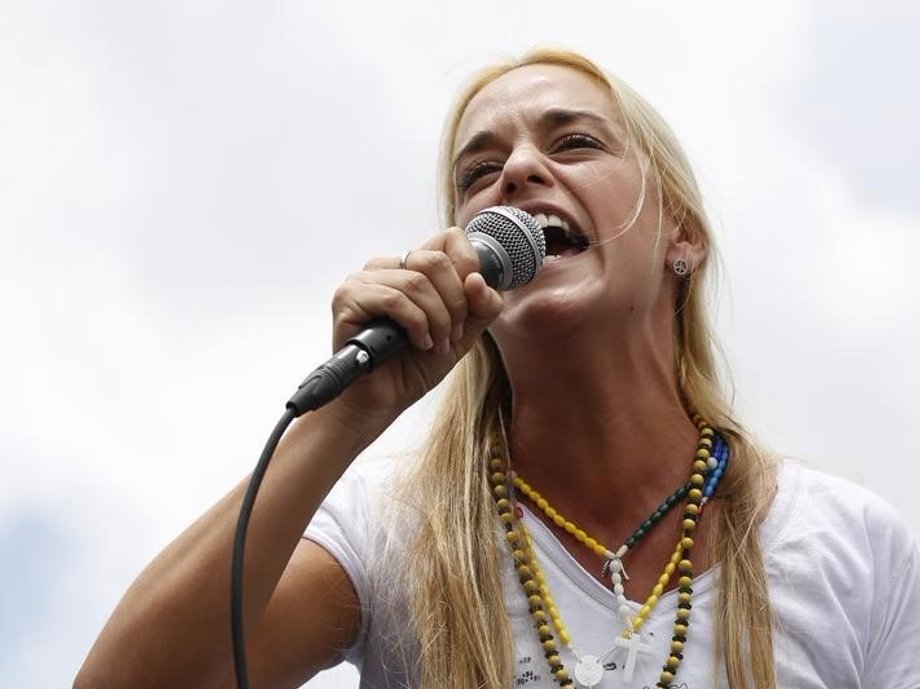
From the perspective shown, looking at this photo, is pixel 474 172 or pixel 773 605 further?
pixel 474 172

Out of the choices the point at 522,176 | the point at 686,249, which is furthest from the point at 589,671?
the point at 686,249

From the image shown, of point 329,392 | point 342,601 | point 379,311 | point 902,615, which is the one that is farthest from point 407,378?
point 902,615

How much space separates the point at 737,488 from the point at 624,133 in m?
0.88

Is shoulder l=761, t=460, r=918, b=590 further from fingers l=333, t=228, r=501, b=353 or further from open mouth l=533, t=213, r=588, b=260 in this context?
fingers l=333, t=228, r=501, b=353

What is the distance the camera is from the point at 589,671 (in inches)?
112

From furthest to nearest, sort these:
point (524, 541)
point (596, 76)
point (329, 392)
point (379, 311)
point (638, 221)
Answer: point (596, 76) → point (638, 221) → point (524, 541) → point (379, 311) → point (329, 392)

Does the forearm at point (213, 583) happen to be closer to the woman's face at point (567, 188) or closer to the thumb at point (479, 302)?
the thumb at point (479, 302)

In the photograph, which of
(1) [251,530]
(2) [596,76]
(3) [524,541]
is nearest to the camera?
(1) [251,530]

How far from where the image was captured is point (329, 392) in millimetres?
2074

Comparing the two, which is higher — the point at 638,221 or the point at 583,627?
the point at 638,221

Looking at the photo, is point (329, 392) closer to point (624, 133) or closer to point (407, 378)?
point (407, 378)

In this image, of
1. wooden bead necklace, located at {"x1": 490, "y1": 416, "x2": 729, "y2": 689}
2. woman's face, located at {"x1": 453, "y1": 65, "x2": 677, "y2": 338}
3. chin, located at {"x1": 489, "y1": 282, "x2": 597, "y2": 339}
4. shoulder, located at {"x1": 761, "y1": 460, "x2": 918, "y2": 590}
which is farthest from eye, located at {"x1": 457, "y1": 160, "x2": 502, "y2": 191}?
shoulder, located at {"x1": 761, "y1": 460, "x2": 918, "y2": 590}

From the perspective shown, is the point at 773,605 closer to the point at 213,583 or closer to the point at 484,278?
the point at 484,278

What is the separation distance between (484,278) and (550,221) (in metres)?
0.79
